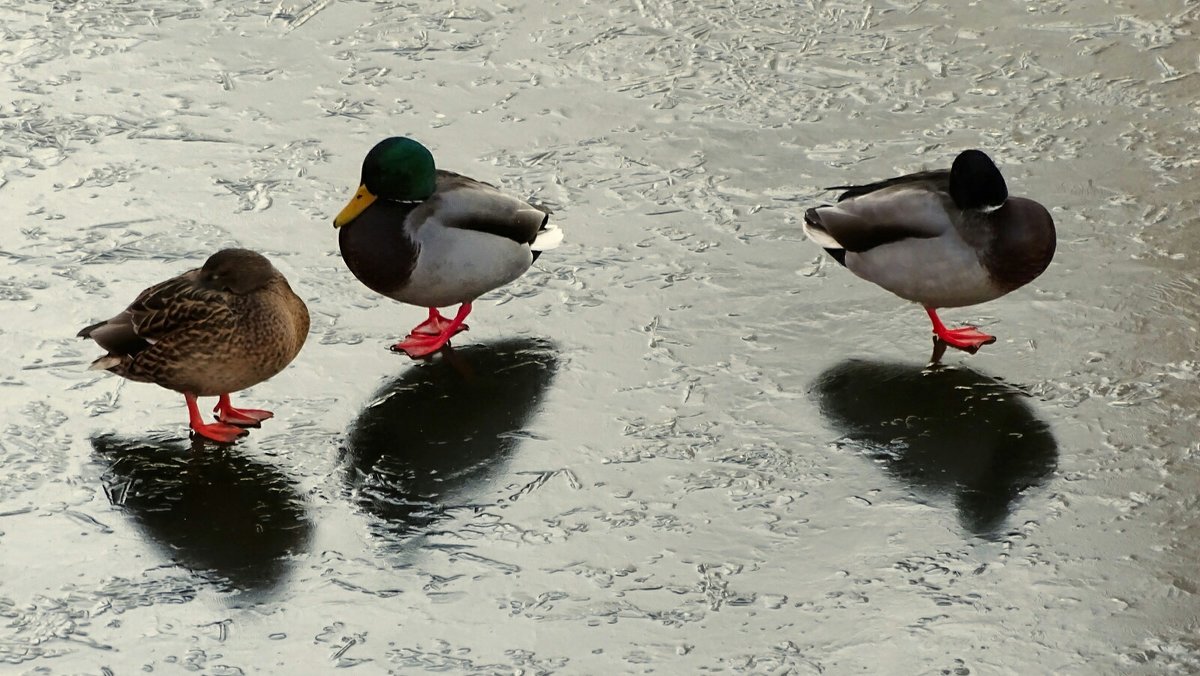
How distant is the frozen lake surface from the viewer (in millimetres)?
4434

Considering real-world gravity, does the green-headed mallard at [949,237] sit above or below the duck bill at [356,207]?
below

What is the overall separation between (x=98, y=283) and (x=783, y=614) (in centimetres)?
296

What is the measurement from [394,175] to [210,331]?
90cm

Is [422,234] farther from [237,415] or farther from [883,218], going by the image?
[883,218]

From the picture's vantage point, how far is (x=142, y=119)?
715 centimetres

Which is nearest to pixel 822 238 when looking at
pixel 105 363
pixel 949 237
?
pixel 949 237

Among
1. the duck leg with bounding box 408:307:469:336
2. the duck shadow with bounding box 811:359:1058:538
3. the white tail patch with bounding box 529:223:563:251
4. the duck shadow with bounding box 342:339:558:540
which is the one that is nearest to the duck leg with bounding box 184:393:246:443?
the duck shadow with bounding box 342:339:558:540

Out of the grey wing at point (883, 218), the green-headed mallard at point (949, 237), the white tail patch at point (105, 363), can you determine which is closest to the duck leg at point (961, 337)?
the green-headed mallard at point (949, 237)

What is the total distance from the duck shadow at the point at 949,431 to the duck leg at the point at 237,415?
1.83 metres

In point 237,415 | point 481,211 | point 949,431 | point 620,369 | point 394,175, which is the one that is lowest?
point 949,431

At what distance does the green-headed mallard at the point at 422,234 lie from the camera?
18.0 feet

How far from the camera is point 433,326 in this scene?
229 inches

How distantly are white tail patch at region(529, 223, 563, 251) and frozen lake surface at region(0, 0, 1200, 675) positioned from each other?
0.75 feet

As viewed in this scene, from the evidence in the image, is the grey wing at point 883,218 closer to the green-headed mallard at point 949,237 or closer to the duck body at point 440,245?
the green-headed mallard at point 949,237
